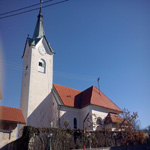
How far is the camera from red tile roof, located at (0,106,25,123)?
56.5ft

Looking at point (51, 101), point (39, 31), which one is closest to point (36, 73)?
point (51, 101)

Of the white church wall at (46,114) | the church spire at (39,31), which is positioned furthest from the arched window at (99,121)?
the church spire at (39,31)

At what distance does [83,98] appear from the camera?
2805 centimetres

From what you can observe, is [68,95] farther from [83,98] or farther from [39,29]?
[39,29]

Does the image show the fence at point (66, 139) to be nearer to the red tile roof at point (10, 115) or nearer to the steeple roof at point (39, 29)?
the red tile roof at point (10, 115)

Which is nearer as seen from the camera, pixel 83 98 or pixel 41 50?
pixel 83 98

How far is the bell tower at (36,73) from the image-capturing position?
24.8m

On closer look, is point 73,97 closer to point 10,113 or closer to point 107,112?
point 107,112

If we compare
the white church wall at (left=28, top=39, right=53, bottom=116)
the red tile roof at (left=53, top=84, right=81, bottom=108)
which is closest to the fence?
the red tile roof at (left=53, top=84, right=81, bottom=108)

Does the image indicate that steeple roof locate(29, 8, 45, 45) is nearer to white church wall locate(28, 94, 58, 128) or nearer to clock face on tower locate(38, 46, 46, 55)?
clock face on tower locate(38, 46, 46, 55)

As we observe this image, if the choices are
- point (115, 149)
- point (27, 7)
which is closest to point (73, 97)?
point (115, 149)

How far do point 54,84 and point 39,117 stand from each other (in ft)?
20.8

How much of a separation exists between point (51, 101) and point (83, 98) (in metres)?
4.90

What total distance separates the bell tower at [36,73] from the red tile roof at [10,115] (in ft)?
14.7
